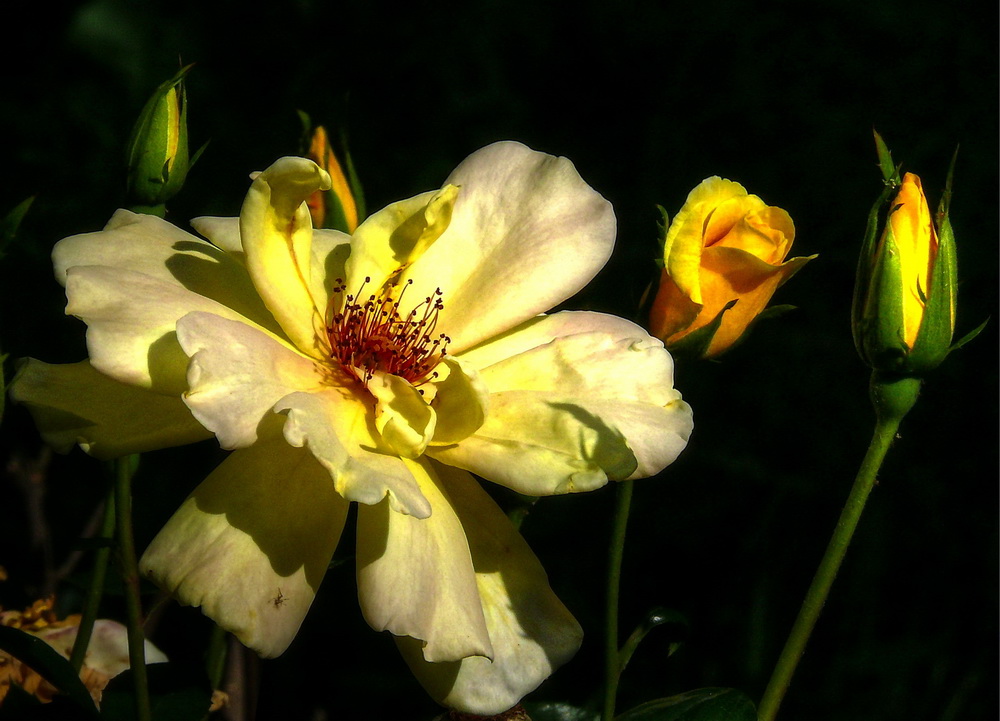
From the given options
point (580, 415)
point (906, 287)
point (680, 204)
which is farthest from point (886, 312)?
point (680, 204)

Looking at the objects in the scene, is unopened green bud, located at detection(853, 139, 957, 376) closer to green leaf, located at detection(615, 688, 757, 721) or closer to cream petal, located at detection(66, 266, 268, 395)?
green leaf, located at detection(615, 688, 757, 721)

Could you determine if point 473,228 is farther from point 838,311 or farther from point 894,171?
point 838,311

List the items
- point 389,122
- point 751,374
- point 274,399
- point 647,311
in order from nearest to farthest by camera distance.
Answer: point 274,399
point 647,311
point 751,374
point 389,122

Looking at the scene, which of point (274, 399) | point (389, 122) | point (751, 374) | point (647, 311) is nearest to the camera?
point (274, 399)

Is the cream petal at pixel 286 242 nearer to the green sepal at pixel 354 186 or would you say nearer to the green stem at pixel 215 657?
the green sepal at pixel 354 186

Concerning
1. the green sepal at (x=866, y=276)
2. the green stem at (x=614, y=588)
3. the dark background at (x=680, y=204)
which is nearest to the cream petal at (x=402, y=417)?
the green stem at (x=614, y=588)

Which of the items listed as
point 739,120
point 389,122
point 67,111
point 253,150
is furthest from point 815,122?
point 67,111
